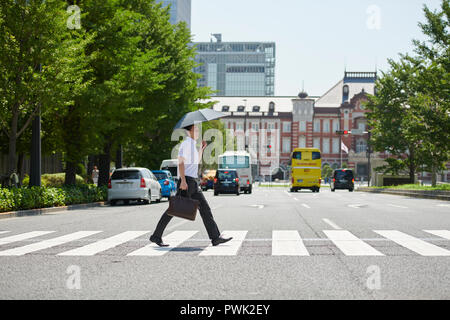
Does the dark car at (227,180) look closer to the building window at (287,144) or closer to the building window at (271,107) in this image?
the building window at (287,144)

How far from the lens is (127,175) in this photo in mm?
22344

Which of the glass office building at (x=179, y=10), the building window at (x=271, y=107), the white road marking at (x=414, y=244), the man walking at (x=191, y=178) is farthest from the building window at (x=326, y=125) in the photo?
the man walking at (x=191, y=178)

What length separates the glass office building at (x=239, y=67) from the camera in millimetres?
179000

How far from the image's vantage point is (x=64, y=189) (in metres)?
20.7

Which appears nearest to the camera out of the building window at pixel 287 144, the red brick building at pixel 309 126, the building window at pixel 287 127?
the red brick building at pixel 309 126

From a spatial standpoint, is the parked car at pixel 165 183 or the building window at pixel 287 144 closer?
the parked car at pixel 165 183

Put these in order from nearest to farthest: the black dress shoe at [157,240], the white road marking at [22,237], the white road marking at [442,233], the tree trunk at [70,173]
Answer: the black dress shoe at [157,240]
the white road marking at [22,237]
the white road marking at [442,233]
the tree trunk at [70,173]

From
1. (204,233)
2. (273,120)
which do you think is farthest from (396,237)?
(273,120)

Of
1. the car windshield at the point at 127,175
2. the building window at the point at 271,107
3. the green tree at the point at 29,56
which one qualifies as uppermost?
the building window at the point at 271,107

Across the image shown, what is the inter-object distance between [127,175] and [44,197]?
4.86 metres

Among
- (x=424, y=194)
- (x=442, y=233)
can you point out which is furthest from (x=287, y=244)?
(x=424, y=194)

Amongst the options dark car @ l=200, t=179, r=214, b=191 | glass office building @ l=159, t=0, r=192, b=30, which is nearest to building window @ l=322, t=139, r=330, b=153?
glass office building @ l=159, t=0, r=192, b=30
